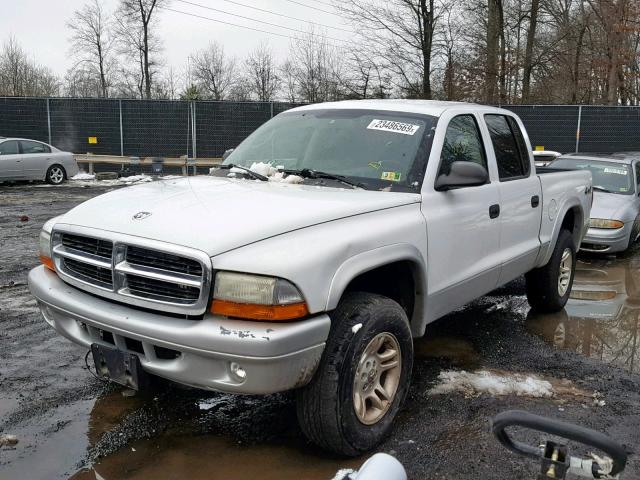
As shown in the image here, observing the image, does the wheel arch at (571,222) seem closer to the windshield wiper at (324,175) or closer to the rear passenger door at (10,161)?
the windshield wiper at (324,175)

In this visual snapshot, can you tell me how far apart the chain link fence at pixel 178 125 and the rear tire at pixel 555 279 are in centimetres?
1350

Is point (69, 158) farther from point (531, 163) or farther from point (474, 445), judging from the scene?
point (474, 445)

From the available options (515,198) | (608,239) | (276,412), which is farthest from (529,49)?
(276,412)

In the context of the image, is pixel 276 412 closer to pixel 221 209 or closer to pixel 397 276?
pixel 397 276

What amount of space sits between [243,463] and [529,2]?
82.8ft

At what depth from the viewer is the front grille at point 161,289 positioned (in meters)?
2.69

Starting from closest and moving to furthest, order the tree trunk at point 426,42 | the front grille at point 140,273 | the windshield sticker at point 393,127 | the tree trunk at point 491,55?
the front grille at point 140,273, the windshield sticker at point 393,127, the tree trunk at point 426,42, the tree trunk at point 491,55

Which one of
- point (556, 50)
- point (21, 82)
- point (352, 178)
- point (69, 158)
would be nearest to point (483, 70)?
point (556, 50)

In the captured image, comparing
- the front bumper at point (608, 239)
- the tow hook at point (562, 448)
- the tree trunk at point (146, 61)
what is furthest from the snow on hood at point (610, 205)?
the tree trunk at point (146, 61)

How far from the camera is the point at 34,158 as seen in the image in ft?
55.7

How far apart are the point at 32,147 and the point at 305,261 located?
16.8 metres

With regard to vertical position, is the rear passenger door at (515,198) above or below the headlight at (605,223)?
above

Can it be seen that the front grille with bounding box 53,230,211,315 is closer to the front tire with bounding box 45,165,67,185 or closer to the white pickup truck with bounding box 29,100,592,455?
the white pickup truck with bounding box 29,100,592,455

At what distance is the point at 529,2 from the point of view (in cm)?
2395
